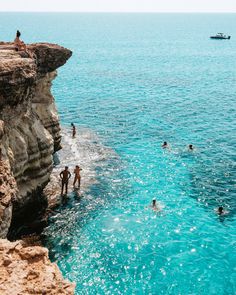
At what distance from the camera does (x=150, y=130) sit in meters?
49.5

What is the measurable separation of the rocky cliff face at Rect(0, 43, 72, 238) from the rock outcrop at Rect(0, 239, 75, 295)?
267 inches

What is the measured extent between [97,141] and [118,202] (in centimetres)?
1531

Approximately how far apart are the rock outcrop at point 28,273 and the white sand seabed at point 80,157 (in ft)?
63.2

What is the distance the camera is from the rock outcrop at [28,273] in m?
9.08

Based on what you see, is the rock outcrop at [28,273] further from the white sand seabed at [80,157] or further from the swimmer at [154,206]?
the swimmer at [154,206]

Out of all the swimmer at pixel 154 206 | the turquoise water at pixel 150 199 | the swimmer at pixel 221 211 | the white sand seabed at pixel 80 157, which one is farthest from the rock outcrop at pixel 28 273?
the swimmer at pixel 221 211

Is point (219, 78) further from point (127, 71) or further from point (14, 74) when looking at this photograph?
point (14, 74)

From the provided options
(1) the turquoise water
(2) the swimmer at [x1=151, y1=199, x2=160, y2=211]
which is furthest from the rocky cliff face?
(2) the swimmer at [x1=151, y1=199, x2=160, y2=211]

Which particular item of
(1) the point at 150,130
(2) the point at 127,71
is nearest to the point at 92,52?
(2) the point at 127,71

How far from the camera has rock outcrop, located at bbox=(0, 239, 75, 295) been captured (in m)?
9.08


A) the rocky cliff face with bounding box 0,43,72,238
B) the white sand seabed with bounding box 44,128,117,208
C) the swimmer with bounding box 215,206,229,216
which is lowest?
the swimmer with bounding box 215,206,229,216

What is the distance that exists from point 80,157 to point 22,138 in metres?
16.7

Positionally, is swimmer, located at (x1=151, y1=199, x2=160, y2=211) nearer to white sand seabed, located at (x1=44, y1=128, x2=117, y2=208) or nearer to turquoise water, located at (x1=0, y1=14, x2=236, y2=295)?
turquoise water, located at (x1=0, y1=14, x2=236, y2=295)

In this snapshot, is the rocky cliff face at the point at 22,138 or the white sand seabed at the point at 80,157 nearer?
the rocky cliff face at the point at 22,138
